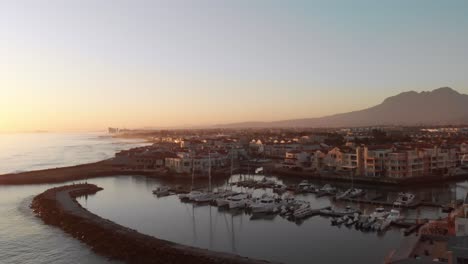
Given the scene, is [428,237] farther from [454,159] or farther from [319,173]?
[454,159]

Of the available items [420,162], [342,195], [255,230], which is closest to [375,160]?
[420,162]

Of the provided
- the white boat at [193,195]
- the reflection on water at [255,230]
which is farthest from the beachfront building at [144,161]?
the white boat at [193,195]

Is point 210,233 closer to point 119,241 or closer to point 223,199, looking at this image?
point 119,241

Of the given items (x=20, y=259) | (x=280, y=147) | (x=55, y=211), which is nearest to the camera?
(x=20, y=259)

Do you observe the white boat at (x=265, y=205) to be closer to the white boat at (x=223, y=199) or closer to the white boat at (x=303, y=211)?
the white boat at (x=303, y=211)

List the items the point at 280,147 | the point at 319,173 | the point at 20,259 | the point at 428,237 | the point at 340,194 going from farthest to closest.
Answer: the point at 280,147, the point at 319,173, the point at 340,194, the point at 20,259, the point at 428,237

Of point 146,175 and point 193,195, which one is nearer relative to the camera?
point 193,195

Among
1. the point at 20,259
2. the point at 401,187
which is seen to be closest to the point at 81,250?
the point at 20,259
